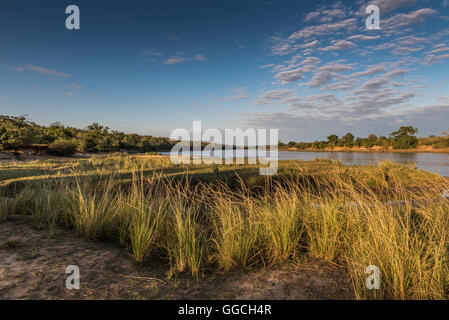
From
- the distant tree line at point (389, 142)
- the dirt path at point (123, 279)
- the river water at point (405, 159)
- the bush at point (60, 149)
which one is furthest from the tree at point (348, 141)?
the dirt path at point (123, 279)

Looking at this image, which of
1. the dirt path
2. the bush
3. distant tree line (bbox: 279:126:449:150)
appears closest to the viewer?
the dirt path

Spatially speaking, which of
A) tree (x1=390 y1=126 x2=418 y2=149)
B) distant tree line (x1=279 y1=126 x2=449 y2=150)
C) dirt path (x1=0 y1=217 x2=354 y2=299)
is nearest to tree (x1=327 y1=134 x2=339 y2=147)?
distant tree line (x1=279 y1=126 x2=449 y2=150)

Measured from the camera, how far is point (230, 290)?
245cm

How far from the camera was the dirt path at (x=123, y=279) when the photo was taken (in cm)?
222

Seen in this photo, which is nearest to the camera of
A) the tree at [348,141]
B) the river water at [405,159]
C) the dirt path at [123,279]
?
the dirt path at [123,279]

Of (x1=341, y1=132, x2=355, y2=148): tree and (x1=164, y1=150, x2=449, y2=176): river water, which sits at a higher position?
(x1=341, y1=132, x2=355, y2=148): tree

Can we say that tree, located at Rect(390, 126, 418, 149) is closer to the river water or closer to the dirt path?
the river water

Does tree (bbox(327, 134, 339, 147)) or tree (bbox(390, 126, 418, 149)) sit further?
tree (bbox(327, 134, 339, 147))

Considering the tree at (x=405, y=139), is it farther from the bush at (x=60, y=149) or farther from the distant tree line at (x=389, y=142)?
the bush at (x=60, y=149)

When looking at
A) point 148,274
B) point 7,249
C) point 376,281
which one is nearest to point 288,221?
point 376,281

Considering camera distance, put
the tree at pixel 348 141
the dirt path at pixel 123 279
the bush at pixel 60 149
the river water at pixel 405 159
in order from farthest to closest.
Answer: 1. the tree at pixel 348 141
2. the bush at pixel 60 149
3. the river water at pixel 405 159
4. the dirt path at pixel 123 279

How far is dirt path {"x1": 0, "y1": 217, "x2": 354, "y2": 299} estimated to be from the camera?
2.22 metres

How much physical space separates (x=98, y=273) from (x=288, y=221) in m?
2.72
